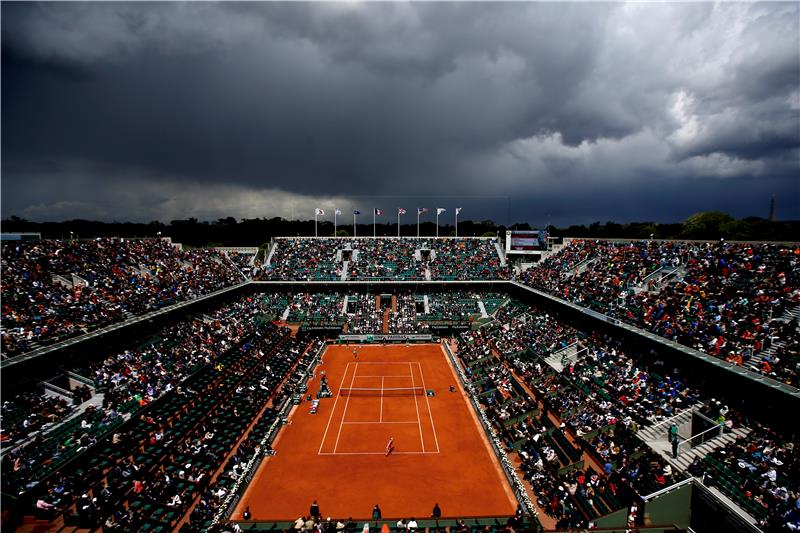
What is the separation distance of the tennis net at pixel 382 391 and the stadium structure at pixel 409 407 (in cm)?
27

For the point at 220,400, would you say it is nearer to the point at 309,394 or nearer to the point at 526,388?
the point at 309,394

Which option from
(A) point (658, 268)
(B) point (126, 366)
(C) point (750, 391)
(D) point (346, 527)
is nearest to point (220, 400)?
(B) point (126, 366)

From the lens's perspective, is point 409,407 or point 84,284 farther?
point 84,284

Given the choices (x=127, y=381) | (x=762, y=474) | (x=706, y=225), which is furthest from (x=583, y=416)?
(x=706, y=225)

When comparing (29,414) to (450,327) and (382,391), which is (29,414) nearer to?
(382,391)

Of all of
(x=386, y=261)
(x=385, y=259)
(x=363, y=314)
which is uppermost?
(x=385, y=259)

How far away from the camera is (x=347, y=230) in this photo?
147 metres

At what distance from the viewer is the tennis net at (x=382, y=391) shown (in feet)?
110

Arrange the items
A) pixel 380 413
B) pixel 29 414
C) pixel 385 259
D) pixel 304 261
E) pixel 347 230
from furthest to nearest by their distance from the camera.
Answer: pixel 347 230
pixel 385 259
pixel 304 261
pixel 380 413
pixel 29 414

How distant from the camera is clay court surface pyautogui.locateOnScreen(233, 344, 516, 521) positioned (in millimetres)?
19625

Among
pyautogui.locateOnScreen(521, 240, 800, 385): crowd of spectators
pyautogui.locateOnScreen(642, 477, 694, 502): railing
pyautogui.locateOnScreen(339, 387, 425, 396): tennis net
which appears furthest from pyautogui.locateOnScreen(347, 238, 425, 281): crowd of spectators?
pyautogui.locateOnScreen(642, 477, 694, 502): railing

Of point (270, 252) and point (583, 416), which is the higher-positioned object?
point (270, 252)

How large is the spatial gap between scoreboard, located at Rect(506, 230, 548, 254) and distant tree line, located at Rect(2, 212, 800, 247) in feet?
83.3

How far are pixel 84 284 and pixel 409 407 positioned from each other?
2853 cm
